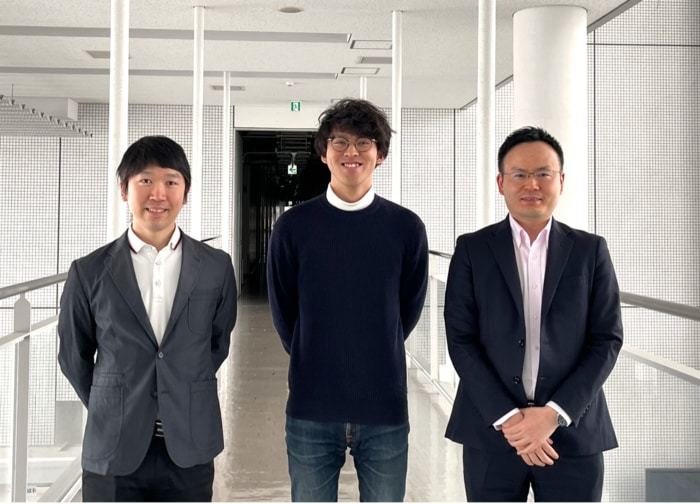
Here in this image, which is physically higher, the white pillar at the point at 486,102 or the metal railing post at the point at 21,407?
the white pillar at the point at 486,102

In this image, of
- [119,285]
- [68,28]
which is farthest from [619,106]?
[119,285]

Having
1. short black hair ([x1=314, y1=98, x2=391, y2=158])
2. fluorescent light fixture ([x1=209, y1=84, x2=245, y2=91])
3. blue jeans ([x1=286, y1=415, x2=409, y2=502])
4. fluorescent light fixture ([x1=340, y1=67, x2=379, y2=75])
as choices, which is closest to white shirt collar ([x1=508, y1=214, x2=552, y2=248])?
short black hair ([x1=314, y1=98, x2=391, y2=158])

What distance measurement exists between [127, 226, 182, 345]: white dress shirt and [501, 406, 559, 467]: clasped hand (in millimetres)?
759

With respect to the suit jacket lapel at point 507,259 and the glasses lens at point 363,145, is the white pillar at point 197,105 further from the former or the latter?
the suit jacket lapel at point 507,259

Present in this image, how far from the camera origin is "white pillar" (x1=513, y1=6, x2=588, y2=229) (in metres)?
6.04

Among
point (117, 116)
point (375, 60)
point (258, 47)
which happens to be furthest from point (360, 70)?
point (117, 116)

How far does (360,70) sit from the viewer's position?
30.5 feet

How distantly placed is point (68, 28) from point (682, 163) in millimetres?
7803

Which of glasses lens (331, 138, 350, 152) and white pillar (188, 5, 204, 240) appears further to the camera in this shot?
white pillar (188, 5, 204, 240)

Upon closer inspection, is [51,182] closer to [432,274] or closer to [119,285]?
[432,274]

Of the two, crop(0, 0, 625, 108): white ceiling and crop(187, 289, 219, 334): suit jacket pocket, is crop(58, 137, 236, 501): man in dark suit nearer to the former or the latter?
crop(187, 289, 219, 334): suit jacket pocket

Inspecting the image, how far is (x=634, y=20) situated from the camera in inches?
441

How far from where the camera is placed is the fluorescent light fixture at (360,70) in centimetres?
918

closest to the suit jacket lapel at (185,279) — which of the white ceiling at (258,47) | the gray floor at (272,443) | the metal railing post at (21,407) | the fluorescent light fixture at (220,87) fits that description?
the metal railing post at (21,407)
